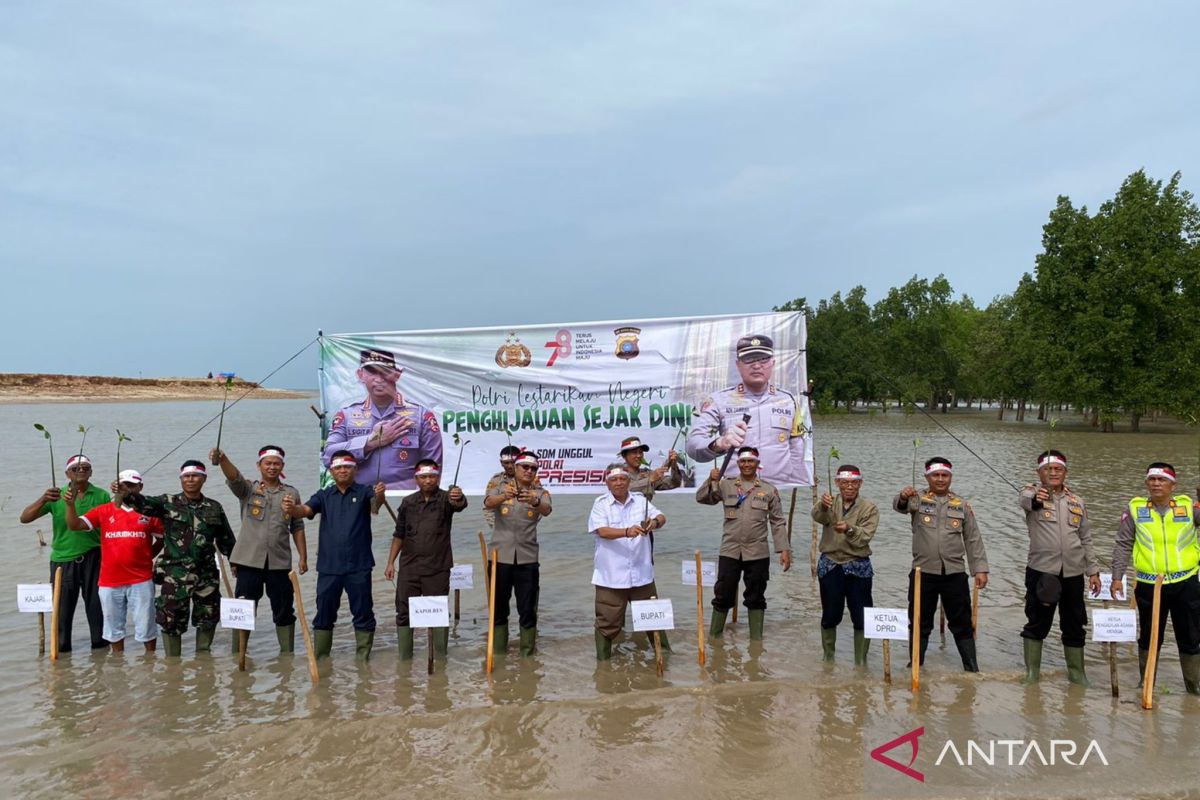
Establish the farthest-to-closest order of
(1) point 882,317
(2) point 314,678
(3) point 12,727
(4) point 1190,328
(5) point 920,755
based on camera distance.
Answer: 1. (1) point 882,317
2. (4) point 1190,328
3. (2) point 314,678
4. (3) point 12,727
5. (5) point 920,755

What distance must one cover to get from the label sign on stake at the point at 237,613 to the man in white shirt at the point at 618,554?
3160mm

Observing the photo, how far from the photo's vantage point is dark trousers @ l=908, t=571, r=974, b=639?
6527mm

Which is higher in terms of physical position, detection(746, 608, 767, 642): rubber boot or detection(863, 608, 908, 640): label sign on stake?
detection(863, 608, 908, 640): label sign on stake

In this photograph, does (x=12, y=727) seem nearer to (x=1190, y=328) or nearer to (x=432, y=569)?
(x=432, y=569)

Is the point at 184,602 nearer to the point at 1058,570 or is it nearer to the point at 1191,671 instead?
the point at 1058,570

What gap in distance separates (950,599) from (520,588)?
4028mm

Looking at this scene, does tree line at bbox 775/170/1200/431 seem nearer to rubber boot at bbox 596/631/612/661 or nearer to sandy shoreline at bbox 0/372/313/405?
rubber boot at bbox 596/631/612/661

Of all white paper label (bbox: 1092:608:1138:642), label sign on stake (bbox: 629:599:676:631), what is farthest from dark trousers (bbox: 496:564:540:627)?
white paper label (bbox: 1092:608:1138:642)

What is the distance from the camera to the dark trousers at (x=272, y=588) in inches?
280

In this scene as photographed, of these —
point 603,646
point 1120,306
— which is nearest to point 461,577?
point 603,646

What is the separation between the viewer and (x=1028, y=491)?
667 cm

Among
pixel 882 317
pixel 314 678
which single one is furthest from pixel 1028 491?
pixel 882 317

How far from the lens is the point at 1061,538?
638 centimetres

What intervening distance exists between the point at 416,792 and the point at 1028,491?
571 cm
